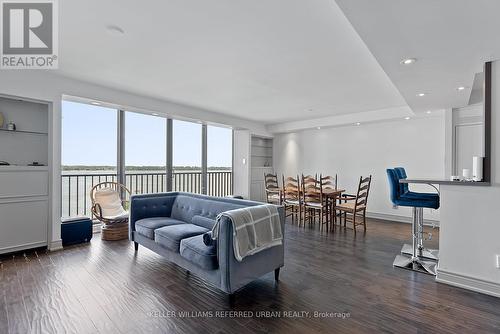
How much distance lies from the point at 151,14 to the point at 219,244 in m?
2.07

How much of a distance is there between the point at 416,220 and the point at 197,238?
2.81 metres

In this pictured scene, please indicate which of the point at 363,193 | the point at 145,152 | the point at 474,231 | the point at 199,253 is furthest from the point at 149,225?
the point at 363,193

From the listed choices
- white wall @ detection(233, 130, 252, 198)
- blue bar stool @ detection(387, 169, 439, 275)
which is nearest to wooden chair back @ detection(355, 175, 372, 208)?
blue bar stool @ detection(387, 169, 439, 275)

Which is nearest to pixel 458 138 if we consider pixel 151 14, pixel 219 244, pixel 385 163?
pixel 385 163

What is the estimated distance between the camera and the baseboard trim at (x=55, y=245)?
3570 millimetres

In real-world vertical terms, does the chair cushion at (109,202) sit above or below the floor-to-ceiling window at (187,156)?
below

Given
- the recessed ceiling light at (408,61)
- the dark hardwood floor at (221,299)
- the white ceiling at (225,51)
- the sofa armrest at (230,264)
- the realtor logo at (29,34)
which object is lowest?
the dark hardwood floor at (221,299)

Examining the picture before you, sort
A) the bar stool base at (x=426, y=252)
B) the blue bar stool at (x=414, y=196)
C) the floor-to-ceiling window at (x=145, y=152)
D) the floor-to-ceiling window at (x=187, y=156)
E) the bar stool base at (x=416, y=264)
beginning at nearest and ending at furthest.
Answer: the bar stool base at (x=416, y=264) < the blue bar stool at (x=414, y=196) < the bar stool base at (x=426, y=252) < the floor-to-ceiling window at (x=145, y=152) < the floor-to-ceiling window at (x=187, y=156)

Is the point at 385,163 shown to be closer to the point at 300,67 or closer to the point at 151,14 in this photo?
the point at 300,67

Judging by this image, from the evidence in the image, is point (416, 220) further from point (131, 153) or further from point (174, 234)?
point (131, 153)

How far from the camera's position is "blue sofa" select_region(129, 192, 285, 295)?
2.19 meters

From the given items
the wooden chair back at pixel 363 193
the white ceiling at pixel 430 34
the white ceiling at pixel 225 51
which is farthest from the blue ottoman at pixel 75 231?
the wooden chair back at pixel 363 193

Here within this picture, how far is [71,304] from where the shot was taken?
7.16ft

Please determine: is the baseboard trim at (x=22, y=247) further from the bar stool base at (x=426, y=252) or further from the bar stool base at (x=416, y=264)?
the bar stool base at (x=426, y=252)
